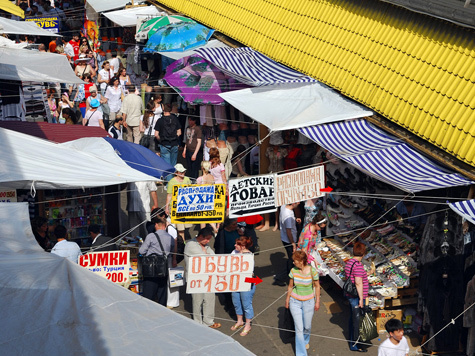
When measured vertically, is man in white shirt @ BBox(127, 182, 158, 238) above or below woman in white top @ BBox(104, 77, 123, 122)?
below

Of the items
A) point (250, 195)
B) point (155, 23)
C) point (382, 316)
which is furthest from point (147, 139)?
point (382, 316)

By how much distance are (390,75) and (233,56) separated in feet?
13.7

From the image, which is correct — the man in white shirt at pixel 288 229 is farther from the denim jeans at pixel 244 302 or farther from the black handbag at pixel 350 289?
the black handbag at pixel 350 289

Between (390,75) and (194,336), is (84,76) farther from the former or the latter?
(194,336)

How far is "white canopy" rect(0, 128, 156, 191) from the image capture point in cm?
948

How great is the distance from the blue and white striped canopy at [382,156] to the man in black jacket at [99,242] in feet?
11.7

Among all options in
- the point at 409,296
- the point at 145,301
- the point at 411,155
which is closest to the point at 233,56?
the point at 411,155

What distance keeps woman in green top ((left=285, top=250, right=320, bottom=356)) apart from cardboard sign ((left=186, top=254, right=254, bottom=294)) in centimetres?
62

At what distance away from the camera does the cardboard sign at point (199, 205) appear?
33.9ft

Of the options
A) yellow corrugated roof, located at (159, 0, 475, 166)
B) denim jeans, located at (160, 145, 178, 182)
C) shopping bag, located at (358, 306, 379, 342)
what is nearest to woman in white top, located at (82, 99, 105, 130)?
denim jeans, located at (160, 145, 178, 182)

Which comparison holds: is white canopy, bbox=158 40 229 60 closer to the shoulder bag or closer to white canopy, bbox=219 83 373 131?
the shoulder bag

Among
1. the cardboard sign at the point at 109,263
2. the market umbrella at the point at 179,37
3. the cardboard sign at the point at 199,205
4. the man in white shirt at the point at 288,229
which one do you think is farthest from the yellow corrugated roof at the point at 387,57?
the cardboard sign at the point at 109,263

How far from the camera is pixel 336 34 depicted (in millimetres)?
14305

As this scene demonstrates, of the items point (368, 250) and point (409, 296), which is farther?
point (368, 250)
